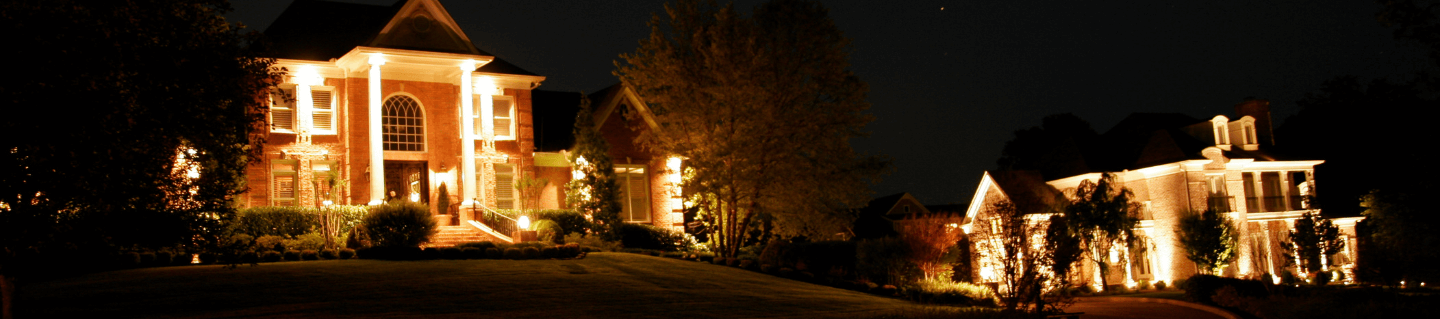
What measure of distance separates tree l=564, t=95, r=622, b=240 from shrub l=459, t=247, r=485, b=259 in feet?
22.4

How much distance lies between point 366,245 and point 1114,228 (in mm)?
20877

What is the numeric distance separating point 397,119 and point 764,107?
11161 millimetres

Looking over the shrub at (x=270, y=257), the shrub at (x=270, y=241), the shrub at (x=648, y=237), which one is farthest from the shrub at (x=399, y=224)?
the shrub at (x=648, y=237)

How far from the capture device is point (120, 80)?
10273mm

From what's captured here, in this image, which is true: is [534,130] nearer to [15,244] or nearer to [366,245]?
[366,245]

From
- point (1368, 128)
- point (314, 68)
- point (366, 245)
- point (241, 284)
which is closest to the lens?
point (241, 284)

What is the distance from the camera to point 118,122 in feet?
33.6

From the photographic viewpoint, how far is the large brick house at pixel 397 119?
91.9 feet

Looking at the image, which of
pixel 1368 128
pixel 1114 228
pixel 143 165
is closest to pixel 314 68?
pixel 143 165

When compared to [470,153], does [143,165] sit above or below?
below

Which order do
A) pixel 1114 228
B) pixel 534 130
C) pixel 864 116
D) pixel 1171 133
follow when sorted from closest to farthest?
pixel 864 116 → pixel 1114 228 → pixel 534 130 → pixel 1171 133

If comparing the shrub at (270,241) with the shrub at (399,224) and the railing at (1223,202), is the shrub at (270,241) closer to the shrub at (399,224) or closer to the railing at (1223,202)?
the shrub at (399,224)

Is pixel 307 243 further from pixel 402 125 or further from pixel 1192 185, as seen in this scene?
pixel 1192 185

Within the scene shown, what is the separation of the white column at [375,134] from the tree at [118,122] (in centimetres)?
1527
